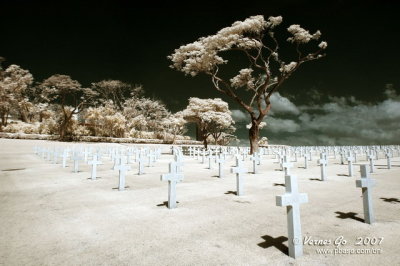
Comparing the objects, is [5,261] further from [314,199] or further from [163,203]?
[314,199]

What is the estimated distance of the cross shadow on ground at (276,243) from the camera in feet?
10.2

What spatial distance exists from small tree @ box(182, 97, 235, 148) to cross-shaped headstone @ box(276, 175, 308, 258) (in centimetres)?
3103

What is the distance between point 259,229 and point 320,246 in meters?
0.93

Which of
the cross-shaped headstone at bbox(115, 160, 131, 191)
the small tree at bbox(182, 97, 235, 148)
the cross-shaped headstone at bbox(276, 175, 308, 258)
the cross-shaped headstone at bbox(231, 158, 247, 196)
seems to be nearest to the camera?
the cross-shaped headstone at bbox(276, 175, 308, 258)

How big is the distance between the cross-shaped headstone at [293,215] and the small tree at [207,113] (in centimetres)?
3103

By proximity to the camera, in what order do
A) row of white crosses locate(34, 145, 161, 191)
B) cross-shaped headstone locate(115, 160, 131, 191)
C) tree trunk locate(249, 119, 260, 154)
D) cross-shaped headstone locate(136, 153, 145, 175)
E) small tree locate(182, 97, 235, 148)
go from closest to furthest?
cross-shaped headstone locate(115, 160, 131, 191) < row of white crosses locate(34, 145, 161, 191) < cross-shaped headstone locate(136, 153, 145, 175) < tree trunk locate(249, 119, 260, 154) < small tree locate(182, 97, 235, 148)

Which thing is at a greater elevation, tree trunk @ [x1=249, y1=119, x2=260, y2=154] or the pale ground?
tree trunk @ [x1=249, y1=119, x2=260, y2=154]

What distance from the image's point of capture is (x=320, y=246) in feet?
10.6

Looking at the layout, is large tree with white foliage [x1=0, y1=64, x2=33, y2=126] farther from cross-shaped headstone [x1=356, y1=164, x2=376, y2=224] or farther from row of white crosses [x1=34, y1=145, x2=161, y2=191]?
cross-shaped headstone [x1=356, y1=164, x2=376, y2=224]

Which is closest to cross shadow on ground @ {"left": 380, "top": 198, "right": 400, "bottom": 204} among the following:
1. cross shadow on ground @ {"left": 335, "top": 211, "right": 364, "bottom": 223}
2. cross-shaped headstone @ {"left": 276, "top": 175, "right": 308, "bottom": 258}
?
cross shadow on ground @ {"left": 335, "top": 211, "right": 364, "bottom": 223}

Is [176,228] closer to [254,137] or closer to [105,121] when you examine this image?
[254,137]

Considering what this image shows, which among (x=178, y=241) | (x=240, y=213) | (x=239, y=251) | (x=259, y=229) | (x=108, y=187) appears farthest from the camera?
(x=108, y=187)

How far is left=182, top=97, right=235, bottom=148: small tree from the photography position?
3462cm

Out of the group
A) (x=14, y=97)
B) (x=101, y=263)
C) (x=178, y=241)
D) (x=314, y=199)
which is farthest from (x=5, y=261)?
(x=14, y=97)
